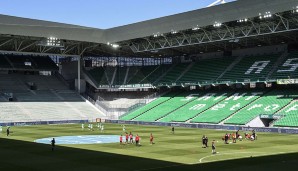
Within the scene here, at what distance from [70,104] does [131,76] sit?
55.5 feet

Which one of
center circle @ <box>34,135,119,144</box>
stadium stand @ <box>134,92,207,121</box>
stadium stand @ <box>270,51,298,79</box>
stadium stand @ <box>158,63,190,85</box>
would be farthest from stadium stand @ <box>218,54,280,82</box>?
center circle @ <box>34,135,119,144</box>

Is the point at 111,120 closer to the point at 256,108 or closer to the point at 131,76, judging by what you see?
the point at 131,76

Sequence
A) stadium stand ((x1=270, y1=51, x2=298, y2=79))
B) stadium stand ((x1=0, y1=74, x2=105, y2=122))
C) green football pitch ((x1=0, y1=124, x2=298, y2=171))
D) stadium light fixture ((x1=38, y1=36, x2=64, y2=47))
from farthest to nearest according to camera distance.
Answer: stadium stand ((x1=0, y1=74, x2=105, y2=122)) < stadium light fixture ((x1=38, y1=36, x2=64, y2=47)) < stadium stand ((x1=270, y1=51, x2=298, y2=79)) < green football pitch ((x1=0, y1=124, x2=298, y2=171))

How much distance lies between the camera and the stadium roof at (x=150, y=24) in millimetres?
58938

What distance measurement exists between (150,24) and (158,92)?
23953 mm

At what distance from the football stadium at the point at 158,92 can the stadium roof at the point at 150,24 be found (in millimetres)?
178

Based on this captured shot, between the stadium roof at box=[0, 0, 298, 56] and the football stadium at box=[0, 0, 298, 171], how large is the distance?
178mm

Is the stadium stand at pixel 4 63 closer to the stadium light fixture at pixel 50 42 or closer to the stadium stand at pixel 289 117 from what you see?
the stadium light fixture at pixel 50 42

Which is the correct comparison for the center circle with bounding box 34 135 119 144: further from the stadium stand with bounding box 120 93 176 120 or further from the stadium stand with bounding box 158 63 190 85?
the stadium stand with bounding box 158 63 190 85

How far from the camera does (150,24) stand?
239 ft

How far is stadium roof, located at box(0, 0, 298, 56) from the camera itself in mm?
58938

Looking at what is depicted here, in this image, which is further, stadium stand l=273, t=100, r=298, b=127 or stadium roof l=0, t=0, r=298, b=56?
stadium roof l=0, t=0, r=298, b=56

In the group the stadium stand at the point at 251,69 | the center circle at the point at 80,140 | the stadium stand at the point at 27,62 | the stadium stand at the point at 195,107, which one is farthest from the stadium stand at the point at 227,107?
the stadium stand at the point at 27,62

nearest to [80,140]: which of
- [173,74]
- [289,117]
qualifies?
[289,117]
